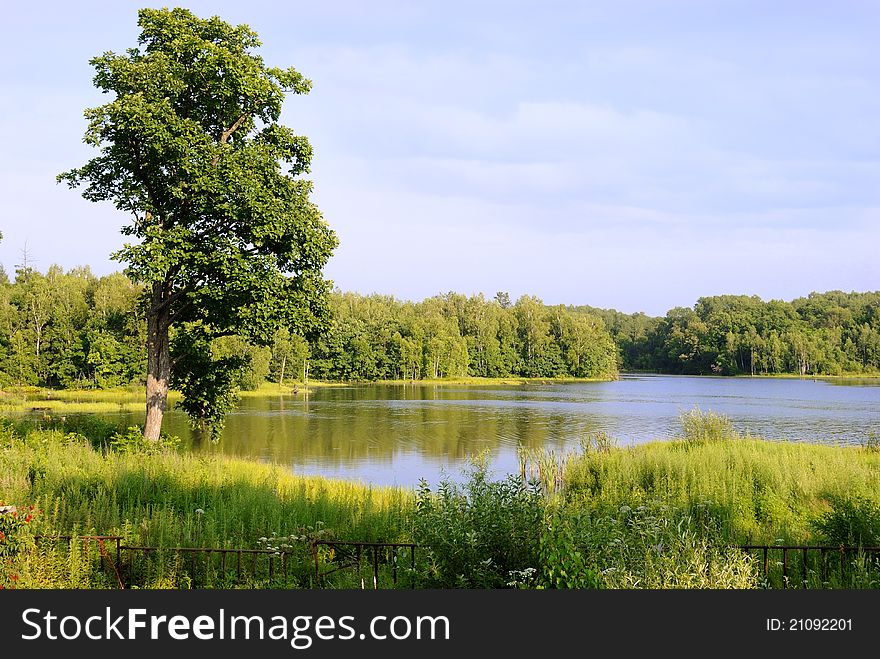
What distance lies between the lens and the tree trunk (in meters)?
14.0

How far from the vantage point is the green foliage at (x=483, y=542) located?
5336mm

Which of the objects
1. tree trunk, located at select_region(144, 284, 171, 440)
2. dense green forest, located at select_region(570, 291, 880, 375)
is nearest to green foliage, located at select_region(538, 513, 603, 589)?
tree trunk, located at select_region(144, 284, 171, 440)

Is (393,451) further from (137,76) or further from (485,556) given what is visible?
(485,556)

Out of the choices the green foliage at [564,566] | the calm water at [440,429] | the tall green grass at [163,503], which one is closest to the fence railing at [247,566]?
the tall green grass at [163,503]

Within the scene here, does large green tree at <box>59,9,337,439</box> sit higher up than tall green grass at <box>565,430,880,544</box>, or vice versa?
large green tree at <box>59,9,337,439</box>

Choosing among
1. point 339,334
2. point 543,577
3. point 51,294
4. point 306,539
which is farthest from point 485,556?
point 339,334

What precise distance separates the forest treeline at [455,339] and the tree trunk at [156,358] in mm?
28158

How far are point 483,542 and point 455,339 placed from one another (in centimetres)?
10171

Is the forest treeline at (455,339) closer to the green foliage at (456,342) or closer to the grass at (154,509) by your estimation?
the green foliage at (456,342)

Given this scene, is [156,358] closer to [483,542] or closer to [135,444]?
[135,444]

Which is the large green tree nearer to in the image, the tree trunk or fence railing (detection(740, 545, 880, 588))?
the tree trunk

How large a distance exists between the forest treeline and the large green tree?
28686 millimetres

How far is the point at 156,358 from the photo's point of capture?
14.2m

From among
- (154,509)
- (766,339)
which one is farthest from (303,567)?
(766,339)
